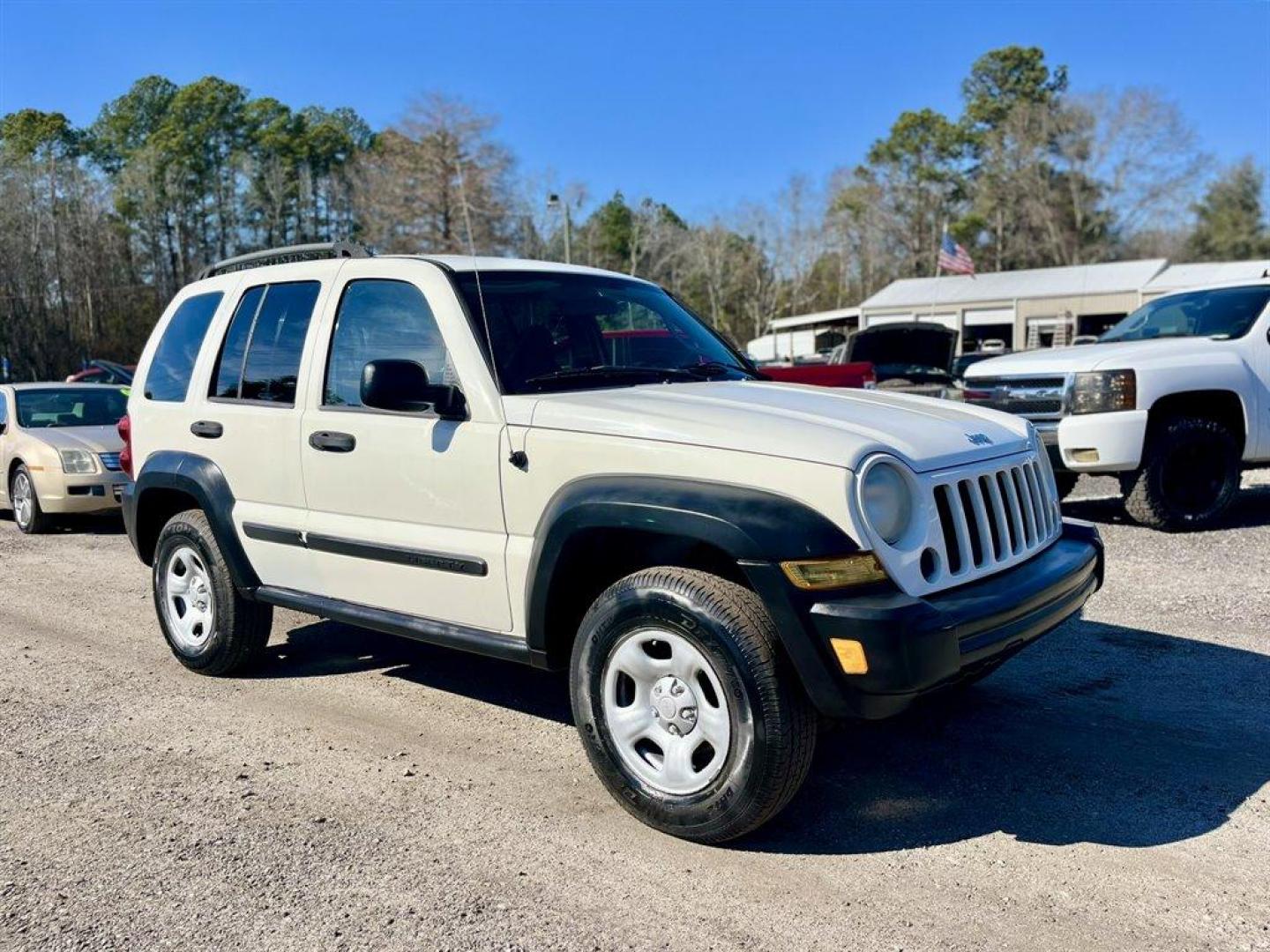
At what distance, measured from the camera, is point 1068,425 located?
785 centimetres

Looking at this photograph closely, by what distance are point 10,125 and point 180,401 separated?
60656mm

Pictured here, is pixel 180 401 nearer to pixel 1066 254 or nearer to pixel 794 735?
pixel 794 735

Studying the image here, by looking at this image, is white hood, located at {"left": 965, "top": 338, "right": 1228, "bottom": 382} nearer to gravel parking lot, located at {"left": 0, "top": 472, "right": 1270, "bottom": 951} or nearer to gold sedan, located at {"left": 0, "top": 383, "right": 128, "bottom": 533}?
gravel parking lot, located at {"left": 0, "top": 472, "right": 1270, "bottom": 951}

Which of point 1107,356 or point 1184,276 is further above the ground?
point 1184,276

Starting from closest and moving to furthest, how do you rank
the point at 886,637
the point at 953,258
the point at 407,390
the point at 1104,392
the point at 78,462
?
the point at 886,637 → the point at 407,390 → the point at 1104,392 → the point at 78,462 → the point at 953,258

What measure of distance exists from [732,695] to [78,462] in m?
8.94

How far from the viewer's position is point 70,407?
1109cm

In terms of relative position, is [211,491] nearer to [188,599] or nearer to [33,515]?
[188,599]

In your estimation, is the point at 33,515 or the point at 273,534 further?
the point at 33,515

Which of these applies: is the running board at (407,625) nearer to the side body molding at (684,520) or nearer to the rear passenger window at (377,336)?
the side body molding at (684,520)

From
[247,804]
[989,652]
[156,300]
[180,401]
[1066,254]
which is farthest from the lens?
[1066,254]

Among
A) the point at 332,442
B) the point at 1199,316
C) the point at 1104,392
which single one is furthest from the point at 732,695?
the point at 1199,316

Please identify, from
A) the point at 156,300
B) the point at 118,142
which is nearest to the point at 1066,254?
the point at 156,300

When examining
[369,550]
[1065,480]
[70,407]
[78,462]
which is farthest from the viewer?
[70,407]
